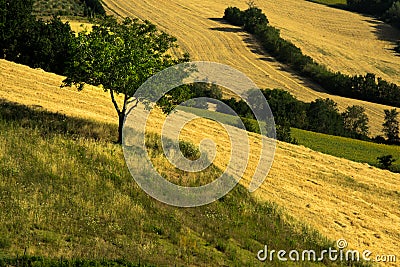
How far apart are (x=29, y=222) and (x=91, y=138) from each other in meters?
11.8

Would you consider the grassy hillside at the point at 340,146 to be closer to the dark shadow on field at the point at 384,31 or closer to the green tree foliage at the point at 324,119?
the green tree foliage at the point at 324,119

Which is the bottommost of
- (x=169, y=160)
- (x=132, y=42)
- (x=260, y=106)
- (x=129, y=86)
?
(x=260, y=106)

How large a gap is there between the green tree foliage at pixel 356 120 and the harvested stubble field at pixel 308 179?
31.1m

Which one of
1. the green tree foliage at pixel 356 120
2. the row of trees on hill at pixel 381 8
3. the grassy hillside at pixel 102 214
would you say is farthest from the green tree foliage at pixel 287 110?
the row of trees on hill at pixel 381 8

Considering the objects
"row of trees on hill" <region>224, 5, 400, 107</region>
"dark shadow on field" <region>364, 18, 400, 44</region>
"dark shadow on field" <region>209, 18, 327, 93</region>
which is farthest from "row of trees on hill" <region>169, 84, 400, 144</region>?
"dark shadow on field" <region>364, 18, 400, 44</region>

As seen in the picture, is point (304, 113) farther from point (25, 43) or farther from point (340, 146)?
point (25, 43)

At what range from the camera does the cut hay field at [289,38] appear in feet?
348

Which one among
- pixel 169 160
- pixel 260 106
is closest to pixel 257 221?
pixel 169 160

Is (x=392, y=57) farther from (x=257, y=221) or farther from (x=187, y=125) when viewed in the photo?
(x=257, y=221)

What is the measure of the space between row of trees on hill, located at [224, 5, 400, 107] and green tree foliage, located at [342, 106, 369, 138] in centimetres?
1538

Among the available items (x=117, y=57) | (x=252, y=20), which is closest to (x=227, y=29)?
(x=252, y=20)

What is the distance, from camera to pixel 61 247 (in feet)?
71.7

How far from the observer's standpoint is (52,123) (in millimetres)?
35656

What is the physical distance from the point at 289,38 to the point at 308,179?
9090cm
